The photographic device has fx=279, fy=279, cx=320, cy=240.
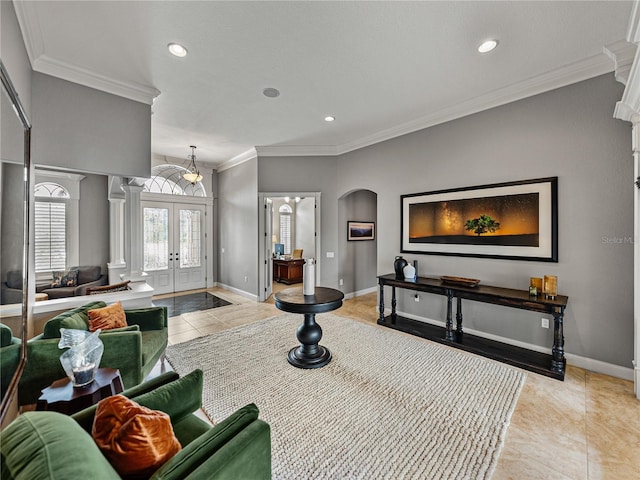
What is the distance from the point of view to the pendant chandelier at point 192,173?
5414mm

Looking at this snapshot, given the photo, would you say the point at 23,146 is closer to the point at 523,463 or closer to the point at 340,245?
the point at 523,463

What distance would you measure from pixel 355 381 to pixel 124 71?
4058mm

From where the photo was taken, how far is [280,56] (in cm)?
277

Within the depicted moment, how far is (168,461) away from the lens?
0.99 m

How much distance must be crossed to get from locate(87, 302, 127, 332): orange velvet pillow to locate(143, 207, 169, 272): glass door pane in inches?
167

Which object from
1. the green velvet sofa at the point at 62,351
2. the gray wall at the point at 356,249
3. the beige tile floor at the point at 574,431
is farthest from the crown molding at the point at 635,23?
the gray wall at the point at 356,249

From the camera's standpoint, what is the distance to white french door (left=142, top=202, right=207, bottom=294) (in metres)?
6.31

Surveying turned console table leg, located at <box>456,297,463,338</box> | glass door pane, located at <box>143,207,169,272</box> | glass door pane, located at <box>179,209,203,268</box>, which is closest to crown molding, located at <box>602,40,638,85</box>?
turned console table leg, located at <box>456,297,463,338</box>

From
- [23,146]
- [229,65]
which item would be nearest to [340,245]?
[229,65]

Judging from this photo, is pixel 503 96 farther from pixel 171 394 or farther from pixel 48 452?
pixel 48 452

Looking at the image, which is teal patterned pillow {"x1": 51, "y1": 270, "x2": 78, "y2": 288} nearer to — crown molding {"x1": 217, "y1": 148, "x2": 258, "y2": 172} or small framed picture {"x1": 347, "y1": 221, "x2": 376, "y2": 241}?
crown molding {"x1": 217, "y1": 148, "x2": 258, "y2": 172}

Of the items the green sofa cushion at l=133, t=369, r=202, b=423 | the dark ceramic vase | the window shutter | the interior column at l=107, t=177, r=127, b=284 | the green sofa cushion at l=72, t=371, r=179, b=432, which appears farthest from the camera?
the window shutter

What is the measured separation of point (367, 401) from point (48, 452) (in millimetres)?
2136

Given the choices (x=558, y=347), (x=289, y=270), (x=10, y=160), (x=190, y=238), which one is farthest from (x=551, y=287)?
(x=190, y=238)
